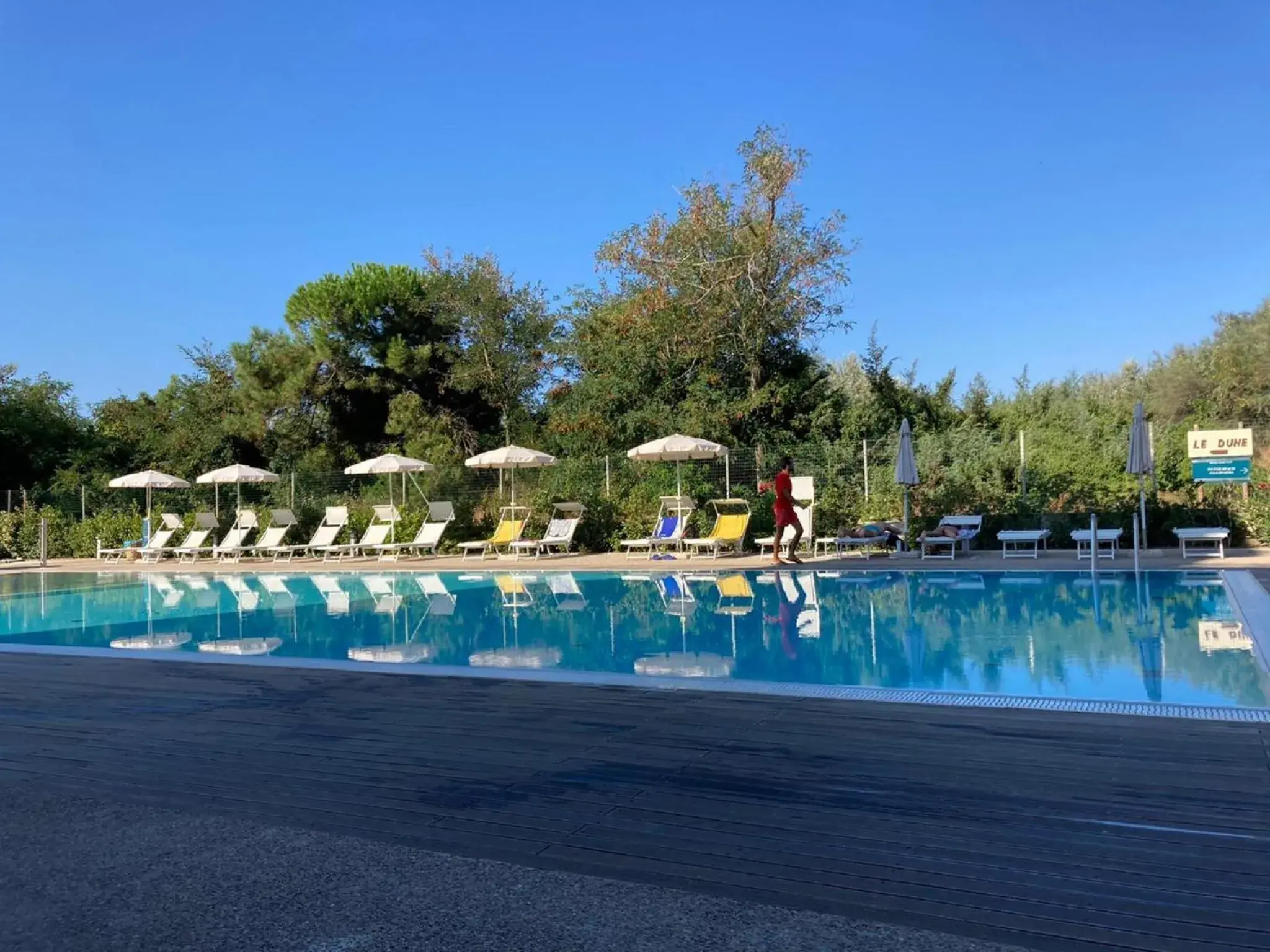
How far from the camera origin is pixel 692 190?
1861 cm

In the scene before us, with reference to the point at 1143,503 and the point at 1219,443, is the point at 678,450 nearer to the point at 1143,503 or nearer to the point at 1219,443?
the point at 1143,503

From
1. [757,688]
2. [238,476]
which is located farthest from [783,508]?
[238,476]

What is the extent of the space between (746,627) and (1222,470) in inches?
339

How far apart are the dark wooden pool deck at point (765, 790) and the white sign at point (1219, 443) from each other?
1071 cm

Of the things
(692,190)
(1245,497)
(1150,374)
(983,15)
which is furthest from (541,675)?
(1150,374)

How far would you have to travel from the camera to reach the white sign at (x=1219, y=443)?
1298 centimetres

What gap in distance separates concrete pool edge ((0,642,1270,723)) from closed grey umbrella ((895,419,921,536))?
8383 mm

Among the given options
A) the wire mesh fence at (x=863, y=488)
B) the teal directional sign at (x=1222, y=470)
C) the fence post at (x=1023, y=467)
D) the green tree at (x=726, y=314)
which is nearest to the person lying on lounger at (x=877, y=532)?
Result: the wire mesh fence at (x=863, y=488)

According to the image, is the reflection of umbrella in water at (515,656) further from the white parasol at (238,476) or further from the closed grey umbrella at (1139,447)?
the white parasol at (238,476)

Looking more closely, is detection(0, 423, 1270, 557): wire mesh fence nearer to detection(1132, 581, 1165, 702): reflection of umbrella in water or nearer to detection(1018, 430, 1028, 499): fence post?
detection(1018, 430, 1028, 499): fence post

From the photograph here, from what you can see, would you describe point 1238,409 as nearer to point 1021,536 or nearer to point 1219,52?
point 1219,52

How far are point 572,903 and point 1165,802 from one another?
1.88 meters

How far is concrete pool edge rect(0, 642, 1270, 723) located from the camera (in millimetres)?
4191

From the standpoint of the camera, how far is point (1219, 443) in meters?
13.1
